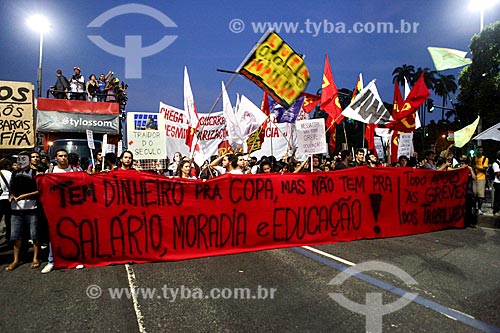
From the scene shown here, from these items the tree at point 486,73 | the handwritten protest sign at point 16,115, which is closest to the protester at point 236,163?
the handwritten protest sign at point 16,115

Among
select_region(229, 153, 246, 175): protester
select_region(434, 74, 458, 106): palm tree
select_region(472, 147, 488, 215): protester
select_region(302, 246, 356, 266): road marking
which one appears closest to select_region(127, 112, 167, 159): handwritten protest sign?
select_region(229, 153, 246, 175): protester

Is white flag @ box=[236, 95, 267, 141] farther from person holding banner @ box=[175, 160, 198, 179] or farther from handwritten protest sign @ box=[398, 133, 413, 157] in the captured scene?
handwritten protest sign @ box=[398, 133, 413, 157]

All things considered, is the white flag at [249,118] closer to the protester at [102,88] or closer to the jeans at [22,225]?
the jeans at [22,225]

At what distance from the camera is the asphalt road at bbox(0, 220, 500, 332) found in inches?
121

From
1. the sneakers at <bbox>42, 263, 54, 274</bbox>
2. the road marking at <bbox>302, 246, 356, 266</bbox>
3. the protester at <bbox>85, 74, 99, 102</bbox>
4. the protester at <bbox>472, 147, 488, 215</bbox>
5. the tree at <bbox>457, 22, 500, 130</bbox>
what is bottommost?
the sneakers at <bbox>42, 263, 54, 274</bbox>

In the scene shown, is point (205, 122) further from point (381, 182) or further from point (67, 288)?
point (67, 288)

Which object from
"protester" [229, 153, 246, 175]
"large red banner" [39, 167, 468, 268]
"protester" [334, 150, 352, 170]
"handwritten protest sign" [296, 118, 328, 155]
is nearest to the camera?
"large red banner" [39, 167, 468, 268]

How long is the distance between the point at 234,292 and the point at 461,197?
6.22 m

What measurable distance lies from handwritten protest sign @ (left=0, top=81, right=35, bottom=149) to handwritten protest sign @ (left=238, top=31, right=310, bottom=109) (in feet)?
12.2

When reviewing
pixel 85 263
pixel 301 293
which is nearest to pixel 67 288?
pixel 85 263

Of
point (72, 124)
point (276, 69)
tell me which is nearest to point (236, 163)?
point (276, 69)

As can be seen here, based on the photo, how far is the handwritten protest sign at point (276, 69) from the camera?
679 cm

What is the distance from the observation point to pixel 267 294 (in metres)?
3.71

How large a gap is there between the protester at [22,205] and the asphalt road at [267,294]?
39cm
